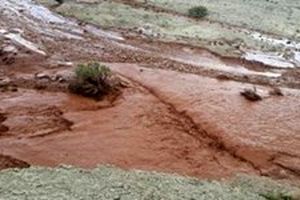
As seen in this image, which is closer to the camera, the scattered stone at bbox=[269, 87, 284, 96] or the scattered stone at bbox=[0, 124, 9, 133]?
the scattered stone at bbox=[0, 124, 9, 133]

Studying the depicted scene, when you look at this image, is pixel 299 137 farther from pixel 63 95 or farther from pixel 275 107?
pixel 63 95

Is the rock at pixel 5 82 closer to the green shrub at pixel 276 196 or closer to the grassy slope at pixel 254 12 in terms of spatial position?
the green shrub at pixel 276 196

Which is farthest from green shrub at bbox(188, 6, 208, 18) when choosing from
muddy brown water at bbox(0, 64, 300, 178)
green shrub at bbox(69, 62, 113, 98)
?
green shrub at bbox(69, 62, 113, 98)

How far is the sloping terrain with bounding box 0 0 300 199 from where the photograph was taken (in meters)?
12.0

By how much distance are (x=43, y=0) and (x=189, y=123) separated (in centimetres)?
1169

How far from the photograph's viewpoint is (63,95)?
14.3 metres

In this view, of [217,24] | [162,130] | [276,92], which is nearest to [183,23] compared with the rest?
[217,24]

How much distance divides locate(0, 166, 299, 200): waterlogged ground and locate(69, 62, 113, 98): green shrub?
3844mm

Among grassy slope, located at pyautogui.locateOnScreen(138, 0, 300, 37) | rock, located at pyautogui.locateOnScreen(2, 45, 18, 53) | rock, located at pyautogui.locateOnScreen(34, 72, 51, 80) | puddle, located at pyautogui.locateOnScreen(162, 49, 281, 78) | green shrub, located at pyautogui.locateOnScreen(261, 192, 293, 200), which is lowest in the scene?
grassy slope, located at pyautogui.locateOnScreen(138, 0, 300, 37)

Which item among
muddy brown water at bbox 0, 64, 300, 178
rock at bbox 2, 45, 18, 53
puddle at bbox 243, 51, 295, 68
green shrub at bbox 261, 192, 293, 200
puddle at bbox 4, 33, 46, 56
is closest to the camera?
green shrub at bbox 261, 192, 293, 200

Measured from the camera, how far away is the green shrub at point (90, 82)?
1445 cm

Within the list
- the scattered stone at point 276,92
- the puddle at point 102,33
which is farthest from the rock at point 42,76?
the scattered stone at point 276,92

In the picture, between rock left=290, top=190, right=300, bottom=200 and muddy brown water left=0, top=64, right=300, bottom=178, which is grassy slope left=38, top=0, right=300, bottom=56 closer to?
muddy brown water left=0, top=64, right=300, bottom=178

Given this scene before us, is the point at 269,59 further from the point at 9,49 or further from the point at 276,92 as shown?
the point at 9,49
